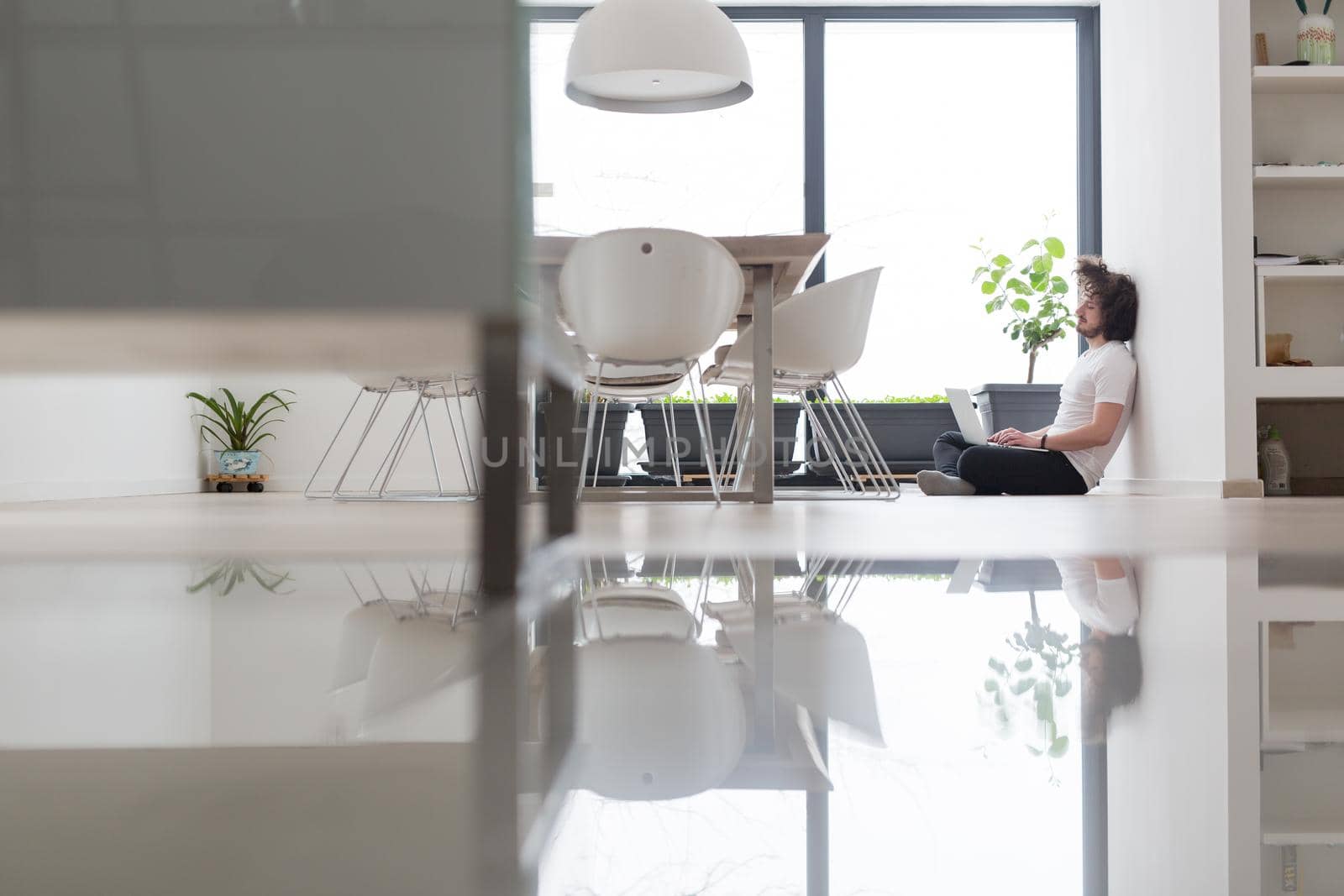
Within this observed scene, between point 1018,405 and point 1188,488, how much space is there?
1286 mm

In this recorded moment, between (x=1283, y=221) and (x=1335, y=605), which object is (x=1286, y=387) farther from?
(x=1335, y=605)

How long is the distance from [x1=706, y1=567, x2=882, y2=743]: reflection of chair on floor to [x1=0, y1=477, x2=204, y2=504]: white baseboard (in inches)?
125

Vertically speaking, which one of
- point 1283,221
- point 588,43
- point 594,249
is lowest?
point 594,249

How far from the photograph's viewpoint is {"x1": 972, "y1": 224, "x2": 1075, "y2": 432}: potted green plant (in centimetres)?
468

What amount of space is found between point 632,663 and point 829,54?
17.4 ft

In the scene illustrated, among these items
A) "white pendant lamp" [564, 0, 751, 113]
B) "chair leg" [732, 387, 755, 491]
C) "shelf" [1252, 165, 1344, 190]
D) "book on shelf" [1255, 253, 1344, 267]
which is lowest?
"chair leg" [732, 387, 755, 491]

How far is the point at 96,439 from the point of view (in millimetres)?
3746

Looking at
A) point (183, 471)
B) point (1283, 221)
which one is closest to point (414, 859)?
point (1283, 221)

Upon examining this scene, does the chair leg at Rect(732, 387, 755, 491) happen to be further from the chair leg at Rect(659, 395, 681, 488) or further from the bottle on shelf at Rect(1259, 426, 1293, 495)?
the bottle on shelf at Rect(1259, 426, 1293, 495)

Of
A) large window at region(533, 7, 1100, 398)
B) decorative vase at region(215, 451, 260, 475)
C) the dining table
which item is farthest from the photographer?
large window at region(533, 7, 1100, 398)

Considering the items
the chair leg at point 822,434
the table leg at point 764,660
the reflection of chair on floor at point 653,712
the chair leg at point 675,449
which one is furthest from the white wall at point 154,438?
the reflection of chair on floor at point 653,712

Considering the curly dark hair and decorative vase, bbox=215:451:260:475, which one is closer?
the curly dark hair

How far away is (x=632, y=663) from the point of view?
18.8 inches

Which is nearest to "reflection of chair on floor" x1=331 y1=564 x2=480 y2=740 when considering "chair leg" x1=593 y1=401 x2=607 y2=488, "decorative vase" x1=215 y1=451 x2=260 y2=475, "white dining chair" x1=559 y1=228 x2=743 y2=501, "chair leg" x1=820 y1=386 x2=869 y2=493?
"white dining chair" x1=559 y1=228 x2=743 y2=501
